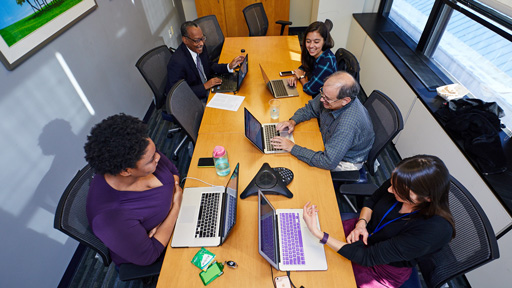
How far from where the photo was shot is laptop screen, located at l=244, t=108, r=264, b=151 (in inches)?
66.1

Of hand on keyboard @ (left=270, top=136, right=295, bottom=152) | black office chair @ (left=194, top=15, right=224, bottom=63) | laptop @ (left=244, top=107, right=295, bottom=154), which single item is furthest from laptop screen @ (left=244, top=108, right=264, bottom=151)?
black office chair @ (left=194, top=15, right=224, bottom=63)

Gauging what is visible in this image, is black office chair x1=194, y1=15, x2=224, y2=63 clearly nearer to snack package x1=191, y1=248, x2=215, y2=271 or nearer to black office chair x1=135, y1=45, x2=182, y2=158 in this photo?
black office chair x1=135, y1=45, x2=182, y2=158

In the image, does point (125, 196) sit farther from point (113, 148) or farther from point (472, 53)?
point (472, 53)

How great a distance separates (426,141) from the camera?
2314 millimetres

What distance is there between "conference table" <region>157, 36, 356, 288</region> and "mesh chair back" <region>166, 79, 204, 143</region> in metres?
0.09

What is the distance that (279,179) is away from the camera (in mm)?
1560

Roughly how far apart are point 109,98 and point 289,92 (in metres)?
1.79

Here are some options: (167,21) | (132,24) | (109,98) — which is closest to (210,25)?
(132,24)

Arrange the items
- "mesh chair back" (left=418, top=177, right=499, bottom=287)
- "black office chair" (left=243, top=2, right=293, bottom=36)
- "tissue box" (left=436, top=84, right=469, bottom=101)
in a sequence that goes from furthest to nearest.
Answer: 1. "black office chair" (left=243, top=2, right=293, bottom=36)
2. "tissue box" (left=436, top=84, right=469, bottom=101)
3. "mesh chair back" (left=418, top=177, right=499, bottom=287)

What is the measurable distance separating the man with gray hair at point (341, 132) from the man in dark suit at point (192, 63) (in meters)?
1.20

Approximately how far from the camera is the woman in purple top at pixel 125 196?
44.9 inches

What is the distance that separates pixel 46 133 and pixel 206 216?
1.36 meters

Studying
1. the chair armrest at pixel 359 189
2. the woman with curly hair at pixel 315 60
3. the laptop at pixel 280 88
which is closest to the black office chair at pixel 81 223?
the chair armrest at pixel 359 189

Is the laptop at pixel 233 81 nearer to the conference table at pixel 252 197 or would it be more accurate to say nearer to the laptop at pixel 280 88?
the conference table at pixel 252 197
